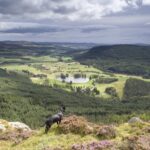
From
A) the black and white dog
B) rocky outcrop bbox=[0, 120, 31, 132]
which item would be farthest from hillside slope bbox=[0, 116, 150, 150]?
rocky outcrop bbox=[0, 120, 31, 132]

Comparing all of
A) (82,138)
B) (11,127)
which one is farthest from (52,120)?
(11,127)

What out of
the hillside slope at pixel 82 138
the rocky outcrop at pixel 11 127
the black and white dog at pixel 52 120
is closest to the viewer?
the hillside slope at pixel 82 138

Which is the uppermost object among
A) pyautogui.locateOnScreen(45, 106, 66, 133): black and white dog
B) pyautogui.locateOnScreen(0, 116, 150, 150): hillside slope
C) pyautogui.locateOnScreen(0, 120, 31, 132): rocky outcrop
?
pyautogui.locateOnScreen(45, 106, 66, 133): black and white dog

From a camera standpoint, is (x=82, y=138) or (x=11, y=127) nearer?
(x=82, y=138)

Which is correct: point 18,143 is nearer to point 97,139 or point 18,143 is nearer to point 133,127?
point 97,139

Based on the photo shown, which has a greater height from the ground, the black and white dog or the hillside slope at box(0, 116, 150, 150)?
the black and white dog

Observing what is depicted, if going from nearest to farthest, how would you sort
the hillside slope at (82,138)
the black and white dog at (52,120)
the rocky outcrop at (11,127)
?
the hillside slope at (82,138) → the black and white dog at (52,120) → the rocky outcrop at (11,127)

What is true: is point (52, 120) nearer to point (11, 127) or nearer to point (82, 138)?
point (82, 138)

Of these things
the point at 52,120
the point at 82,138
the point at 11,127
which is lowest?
the point at 11,127

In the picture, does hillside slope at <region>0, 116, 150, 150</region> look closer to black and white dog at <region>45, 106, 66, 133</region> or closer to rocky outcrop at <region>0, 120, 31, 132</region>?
black and white dog at <region>45, 106, 66, 133</region>

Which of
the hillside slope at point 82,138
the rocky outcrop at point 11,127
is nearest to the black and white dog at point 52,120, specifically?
the hillside slope at point 82,138

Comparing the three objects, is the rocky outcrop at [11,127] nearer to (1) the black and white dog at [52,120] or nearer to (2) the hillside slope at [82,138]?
(2) the hillside slope at [82,138]

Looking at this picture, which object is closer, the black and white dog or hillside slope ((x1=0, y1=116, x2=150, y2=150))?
hillside slope ((x1=0, y1=116, x2=150, y2=150))

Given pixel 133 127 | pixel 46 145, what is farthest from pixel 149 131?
pixel 46 145
